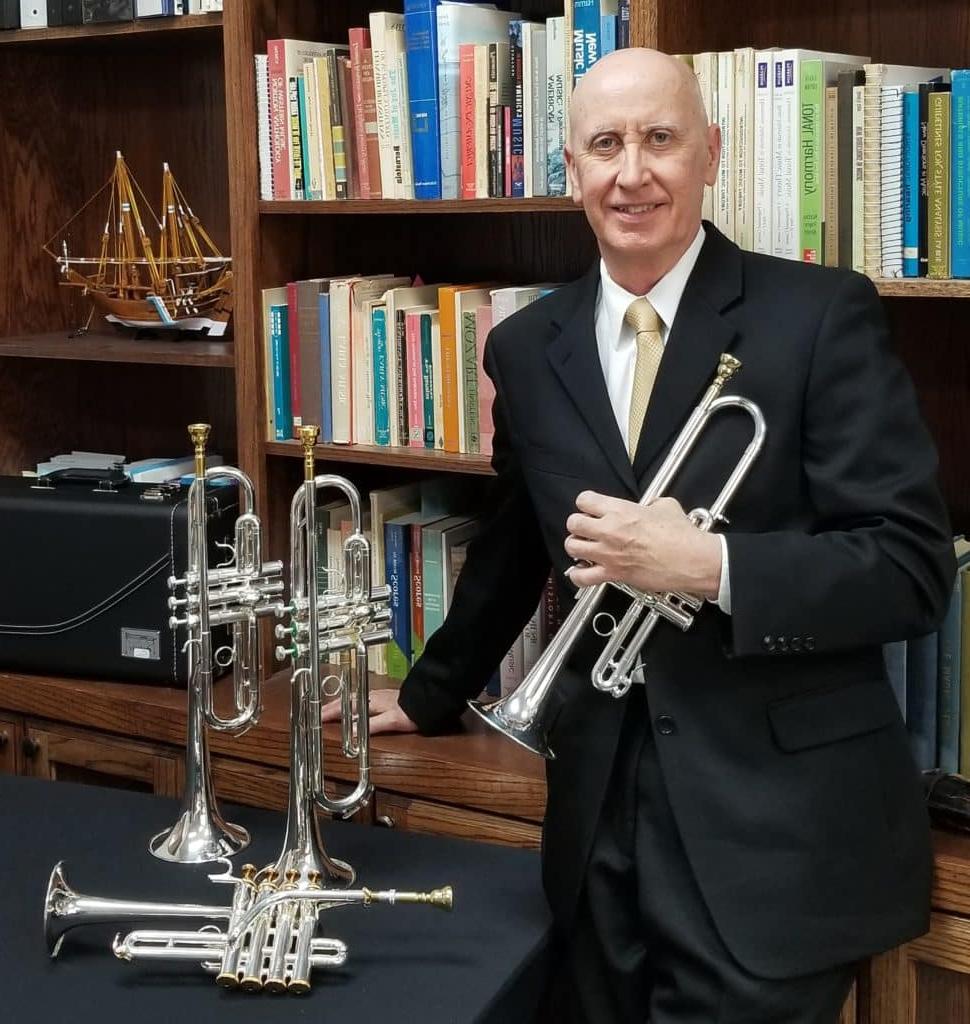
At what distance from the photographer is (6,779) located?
201cm

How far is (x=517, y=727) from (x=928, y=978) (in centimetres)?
63

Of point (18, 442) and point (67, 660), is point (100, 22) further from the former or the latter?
point (67, 660)

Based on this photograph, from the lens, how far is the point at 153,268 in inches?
106

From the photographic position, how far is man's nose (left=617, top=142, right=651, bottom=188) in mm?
1631

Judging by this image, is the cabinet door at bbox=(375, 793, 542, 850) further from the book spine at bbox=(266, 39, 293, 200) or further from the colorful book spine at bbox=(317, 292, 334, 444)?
the book spine at bbox=(266, 39, 293, 200)

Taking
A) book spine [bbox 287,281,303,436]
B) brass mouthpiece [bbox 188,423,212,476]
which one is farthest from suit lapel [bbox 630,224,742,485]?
book spine [bbox 287,281,303,436]

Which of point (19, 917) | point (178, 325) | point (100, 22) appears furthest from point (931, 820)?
point (100, 22)

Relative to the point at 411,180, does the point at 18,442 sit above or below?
below

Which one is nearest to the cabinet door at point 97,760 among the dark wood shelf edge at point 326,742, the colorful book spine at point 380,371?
the dark wood shelf edge at point 326,742

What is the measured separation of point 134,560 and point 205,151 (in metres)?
0.91

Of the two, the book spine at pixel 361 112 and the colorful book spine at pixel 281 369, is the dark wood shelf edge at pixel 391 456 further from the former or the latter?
the book spine at pixel 361 112

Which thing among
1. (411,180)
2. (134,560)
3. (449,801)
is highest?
(411,180)

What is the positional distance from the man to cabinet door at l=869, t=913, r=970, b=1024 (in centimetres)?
14

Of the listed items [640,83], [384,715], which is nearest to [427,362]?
[384,715]
